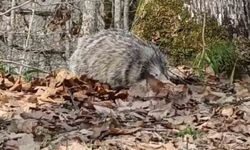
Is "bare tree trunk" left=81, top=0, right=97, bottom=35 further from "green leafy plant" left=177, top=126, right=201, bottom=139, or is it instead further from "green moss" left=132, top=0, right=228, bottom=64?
"green leafy plant" left=177, top=126, right=201, bottom=139

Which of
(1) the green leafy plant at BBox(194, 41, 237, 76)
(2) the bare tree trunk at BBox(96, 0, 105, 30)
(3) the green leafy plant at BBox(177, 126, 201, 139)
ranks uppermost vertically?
(2) the bare tree trunk at BBox(96, 0, 105, 30)

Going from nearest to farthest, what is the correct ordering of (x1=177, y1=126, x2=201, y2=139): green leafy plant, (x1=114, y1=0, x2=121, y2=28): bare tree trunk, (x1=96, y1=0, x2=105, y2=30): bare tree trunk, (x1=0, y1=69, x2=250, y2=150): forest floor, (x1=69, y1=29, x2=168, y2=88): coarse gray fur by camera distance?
(x1=0, y1=69, x2=250, y2=150): forest floor, (x1=177, y1=126, x2=201, y2=139): green leafy plant, (x1=69, y1=29, x2=168, y2=88): coarse gray fur, (x1=114, y1=0, x2=121, y2=28): bare tree trunk, (x1=96, y1=0, x2=105, y2=30): bare tree trunk

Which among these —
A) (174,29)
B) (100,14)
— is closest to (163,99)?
(174,29)

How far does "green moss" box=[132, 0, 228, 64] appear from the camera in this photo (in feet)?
20.7

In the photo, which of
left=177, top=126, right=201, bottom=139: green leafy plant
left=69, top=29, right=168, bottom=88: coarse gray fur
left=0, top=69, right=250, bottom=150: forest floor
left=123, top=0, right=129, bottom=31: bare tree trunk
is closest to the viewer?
left=0, top=69, right=250, bottom=150: forest floor

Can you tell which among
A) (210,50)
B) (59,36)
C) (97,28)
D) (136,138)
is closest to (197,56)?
(210,50)

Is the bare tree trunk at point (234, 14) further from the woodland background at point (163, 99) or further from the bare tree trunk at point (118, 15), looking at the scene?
the bare tree trunk at point (118, 15)

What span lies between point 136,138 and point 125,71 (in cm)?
206

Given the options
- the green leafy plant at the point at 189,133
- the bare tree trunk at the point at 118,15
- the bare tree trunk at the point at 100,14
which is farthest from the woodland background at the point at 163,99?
the bare tree trunk at the point at 100,14

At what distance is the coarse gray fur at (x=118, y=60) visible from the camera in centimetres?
574

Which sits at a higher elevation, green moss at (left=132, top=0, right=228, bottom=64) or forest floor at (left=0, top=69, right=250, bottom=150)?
green moss at (left=132, top=0, right=228, bottom=64)

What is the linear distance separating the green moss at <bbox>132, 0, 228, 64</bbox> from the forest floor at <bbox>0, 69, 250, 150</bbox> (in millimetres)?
768

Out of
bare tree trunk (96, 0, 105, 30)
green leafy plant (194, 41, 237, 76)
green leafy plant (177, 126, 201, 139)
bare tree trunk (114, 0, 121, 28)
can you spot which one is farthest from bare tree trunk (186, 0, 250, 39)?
bare tree trunk (96, 0, 105, 30)

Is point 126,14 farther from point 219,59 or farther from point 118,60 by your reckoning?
point 219,59
